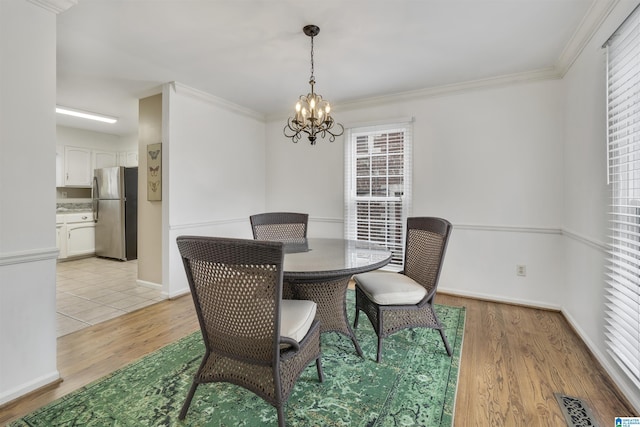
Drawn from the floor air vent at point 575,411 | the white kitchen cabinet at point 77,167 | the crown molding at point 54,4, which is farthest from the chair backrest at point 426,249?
the white kitchen cabinet at point 77,167

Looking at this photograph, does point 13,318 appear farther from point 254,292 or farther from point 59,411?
point 254,292

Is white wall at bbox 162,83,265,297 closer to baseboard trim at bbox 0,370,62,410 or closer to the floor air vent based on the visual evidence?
baseboard trim at bbox 0,370,62,410

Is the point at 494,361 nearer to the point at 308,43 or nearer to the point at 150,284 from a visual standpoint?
the point at 308,43

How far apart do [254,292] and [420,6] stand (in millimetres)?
2138

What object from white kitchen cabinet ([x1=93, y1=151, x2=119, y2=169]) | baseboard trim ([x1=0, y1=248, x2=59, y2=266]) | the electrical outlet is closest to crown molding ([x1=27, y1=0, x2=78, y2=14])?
baseboard trim ([x1=0, y1=248, x2=59, y2=266])

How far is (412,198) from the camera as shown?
379cm

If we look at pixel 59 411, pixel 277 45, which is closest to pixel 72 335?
pixel 59 411

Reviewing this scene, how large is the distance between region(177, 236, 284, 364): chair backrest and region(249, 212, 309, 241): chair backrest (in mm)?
1494

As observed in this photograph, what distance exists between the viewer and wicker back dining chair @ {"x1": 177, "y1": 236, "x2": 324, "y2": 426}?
130cm

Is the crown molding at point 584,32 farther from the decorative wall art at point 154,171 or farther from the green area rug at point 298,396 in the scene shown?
the decorative wall art at point 154,171

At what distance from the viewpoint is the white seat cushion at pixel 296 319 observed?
5.03 ft

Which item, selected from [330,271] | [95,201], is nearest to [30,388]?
[330,271]

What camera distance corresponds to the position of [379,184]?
13.2ft

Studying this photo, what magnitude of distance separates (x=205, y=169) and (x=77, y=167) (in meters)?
3.72
